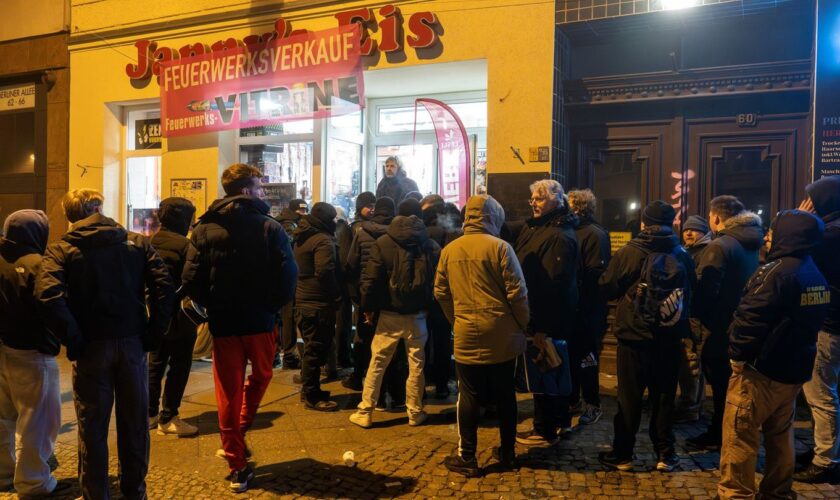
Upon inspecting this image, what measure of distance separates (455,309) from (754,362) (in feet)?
6.36

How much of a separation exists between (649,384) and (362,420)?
245cm

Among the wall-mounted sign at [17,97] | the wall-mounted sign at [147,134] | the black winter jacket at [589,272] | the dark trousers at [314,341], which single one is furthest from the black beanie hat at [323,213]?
the wall-mounted sign at [17,97]

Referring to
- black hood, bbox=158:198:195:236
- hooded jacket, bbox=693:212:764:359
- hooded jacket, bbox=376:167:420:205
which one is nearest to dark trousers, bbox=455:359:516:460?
hooded jacket, bbox=693:212:764:359

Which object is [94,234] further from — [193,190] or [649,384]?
[193,190]

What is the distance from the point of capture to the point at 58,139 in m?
11.5

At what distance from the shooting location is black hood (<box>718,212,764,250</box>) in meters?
5.42

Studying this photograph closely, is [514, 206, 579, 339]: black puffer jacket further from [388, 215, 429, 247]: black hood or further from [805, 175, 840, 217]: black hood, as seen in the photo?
[805, 175, 840, 217]: black hood

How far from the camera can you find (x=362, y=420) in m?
5.92

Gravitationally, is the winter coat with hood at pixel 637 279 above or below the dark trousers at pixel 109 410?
above

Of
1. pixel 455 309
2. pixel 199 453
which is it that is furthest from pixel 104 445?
pixel 455 309

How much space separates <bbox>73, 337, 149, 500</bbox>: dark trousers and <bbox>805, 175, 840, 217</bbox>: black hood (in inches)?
190

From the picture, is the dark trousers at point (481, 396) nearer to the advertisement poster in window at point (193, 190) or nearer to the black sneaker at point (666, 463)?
the black sneaker at point (666, 463)

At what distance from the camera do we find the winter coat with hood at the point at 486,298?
4.69 meters

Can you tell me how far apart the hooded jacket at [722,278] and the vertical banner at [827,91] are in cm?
188
